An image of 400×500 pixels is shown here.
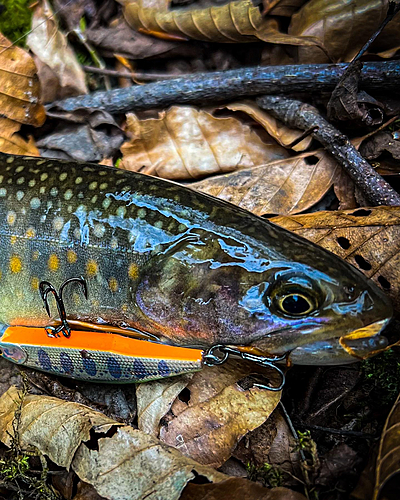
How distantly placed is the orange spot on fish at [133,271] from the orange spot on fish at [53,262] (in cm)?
38

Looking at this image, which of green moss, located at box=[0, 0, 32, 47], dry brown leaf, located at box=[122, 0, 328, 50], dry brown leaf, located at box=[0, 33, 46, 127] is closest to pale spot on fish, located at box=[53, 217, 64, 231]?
dry brown leaf, located at box=[0, 33, 46, 127]

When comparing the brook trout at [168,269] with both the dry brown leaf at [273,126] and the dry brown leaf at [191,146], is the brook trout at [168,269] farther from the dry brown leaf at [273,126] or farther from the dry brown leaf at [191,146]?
the dry brown leaf at [273,126]

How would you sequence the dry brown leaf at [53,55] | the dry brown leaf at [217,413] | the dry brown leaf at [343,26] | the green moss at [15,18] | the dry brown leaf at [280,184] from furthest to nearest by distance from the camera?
the green moss at [15,18] → the dry brown leaf at [53,55] → the dry brown leaf at [343,26] → the dry brown leaf at [280,184] → the dry brown leaf at [217,413]

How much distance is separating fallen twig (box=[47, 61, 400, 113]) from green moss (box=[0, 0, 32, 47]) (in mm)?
667

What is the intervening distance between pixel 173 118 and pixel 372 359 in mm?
1957

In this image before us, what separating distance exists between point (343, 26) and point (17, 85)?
2204 mm

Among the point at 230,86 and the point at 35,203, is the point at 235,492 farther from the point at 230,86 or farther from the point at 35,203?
the point at 230,86

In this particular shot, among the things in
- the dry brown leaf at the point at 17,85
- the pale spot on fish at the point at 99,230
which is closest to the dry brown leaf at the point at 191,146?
the dry brown leaf at the point at 17,85

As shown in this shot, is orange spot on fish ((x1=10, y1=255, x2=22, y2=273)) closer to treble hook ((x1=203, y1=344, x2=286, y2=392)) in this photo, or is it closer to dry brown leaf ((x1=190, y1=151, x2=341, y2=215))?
treble hook ((x1=203, y1=344, x2=286, y2=392))

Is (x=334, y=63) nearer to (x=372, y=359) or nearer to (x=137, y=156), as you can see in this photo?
(x=137, y=156)

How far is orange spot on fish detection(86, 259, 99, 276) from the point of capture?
227 cm

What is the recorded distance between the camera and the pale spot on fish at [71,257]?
90.6 inches

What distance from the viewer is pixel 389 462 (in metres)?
1.75

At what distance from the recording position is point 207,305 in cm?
212
